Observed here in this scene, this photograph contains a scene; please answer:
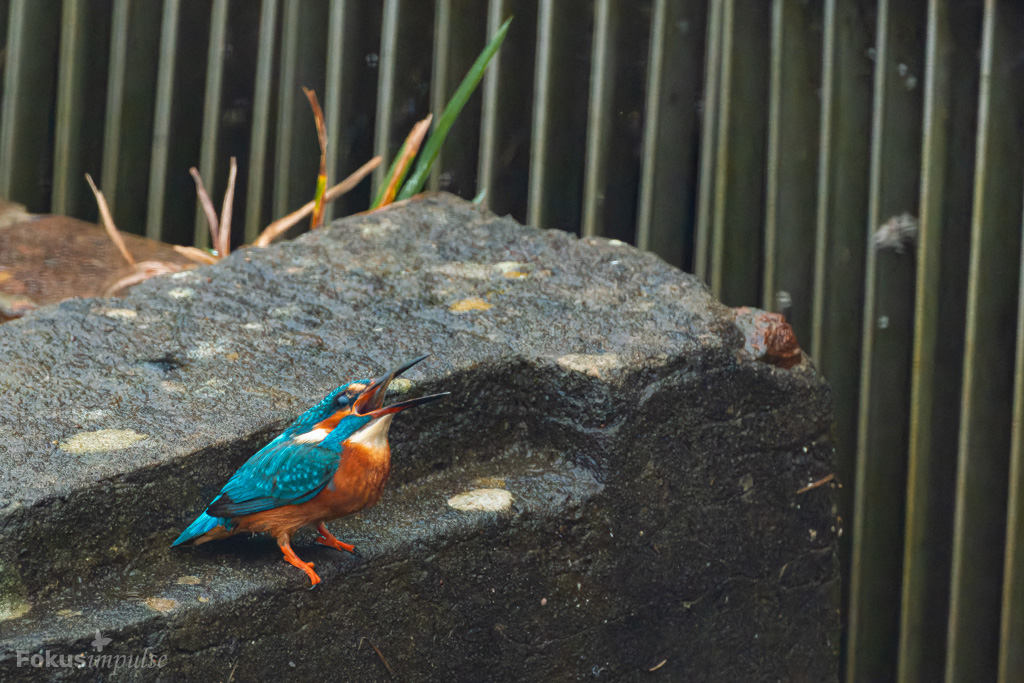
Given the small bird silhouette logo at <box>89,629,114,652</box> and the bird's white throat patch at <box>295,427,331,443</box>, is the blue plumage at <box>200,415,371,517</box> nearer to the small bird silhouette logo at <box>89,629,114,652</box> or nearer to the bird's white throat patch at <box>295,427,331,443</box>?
the bird's white throat patch at <box>295,427,331,443</box>

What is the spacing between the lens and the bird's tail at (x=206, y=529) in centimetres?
117

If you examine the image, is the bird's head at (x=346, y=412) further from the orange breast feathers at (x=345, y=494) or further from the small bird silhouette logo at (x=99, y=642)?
the small bird silhouette logo at (x=99, y=642)

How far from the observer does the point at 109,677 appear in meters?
1.12

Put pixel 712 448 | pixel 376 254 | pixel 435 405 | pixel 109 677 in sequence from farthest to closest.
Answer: pixel 376 254, pixel 712 448, pixel 435 405, pixel 109 677

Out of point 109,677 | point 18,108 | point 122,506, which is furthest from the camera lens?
point 18,108

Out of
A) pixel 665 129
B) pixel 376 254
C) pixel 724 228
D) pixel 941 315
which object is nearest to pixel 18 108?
pixel 376 254

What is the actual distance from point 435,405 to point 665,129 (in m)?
1.55

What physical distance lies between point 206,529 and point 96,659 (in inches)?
7.3

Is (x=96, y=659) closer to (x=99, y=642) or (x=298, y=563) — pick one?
(x=99, y=642)

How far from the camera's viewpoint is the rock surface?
3.96 feet

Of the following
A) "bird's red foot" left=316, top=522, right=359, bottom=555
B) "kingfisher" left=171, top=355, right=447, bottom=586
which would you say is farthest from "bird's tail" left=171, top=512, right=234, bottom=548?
"bird's red foot" left=316, top=522, right=359, bottom=555

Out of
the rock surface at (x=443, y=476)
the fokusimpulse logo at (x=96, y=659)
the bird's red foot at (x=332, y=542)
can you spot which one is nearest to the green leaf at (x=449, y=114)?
the rock surface at (x=443, y=476)

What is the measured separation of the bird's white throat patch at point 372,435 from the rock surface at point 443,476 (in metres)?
0.22

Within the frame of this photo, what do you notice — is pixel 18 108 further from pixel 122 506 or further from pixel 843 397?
pixel 843 397
